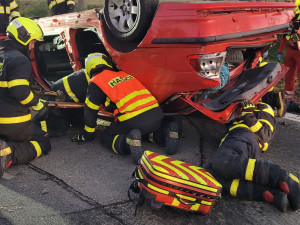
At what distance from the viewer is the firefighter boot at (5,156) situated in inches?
125

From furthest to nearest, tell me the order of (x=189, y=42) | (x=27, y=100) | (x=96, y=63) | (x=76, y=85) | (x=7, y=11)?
(x=7, y=11) → (x=76, y=85) → (x=96, y=63) → (x=27, y=100) → (x=189, y=42)

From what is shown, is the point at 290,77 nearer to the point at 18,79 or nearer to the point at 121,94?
the point at 121,94

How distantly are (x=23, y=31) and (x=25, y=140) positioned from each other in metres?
1.06

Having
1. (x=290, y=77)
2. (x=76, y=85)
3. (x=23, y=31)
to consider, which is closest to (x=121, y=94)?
(x=76, y=85)

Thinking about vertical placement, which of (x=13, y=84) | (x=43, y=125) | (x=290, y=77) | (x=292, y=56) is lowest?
(x=43, y=125)

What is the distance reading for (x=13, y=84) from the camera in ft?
11.3

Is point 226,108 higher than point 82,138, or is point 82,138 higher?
point 226,108

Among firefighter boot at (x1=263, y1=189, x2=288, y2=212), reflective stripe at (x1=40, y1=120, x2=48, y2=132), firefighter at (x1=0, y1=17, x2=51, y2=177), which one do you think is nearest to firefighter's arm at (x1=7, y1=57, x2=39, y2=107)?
firefighter at (x1=0, y1=17, x2=51, y2=177)

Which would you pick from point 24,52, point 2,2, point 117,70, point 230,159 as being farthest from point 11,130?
point 2,2

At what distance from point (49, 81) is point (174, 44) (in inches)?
105

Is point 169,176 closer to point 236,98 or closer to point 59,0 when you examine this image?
point 236,98

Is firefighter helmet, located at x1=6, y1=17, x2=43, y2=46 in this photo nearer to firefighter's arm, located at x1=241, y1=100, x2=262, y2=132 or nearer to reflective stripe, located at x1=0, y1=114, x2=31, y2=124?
reflective stripe, located at x1=0, y1=114, x2=31, y2=124

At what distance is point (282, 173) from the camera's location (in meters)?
2.65

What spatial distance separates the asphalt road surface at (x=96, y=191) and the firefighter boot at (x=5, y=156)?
0.29 feet
